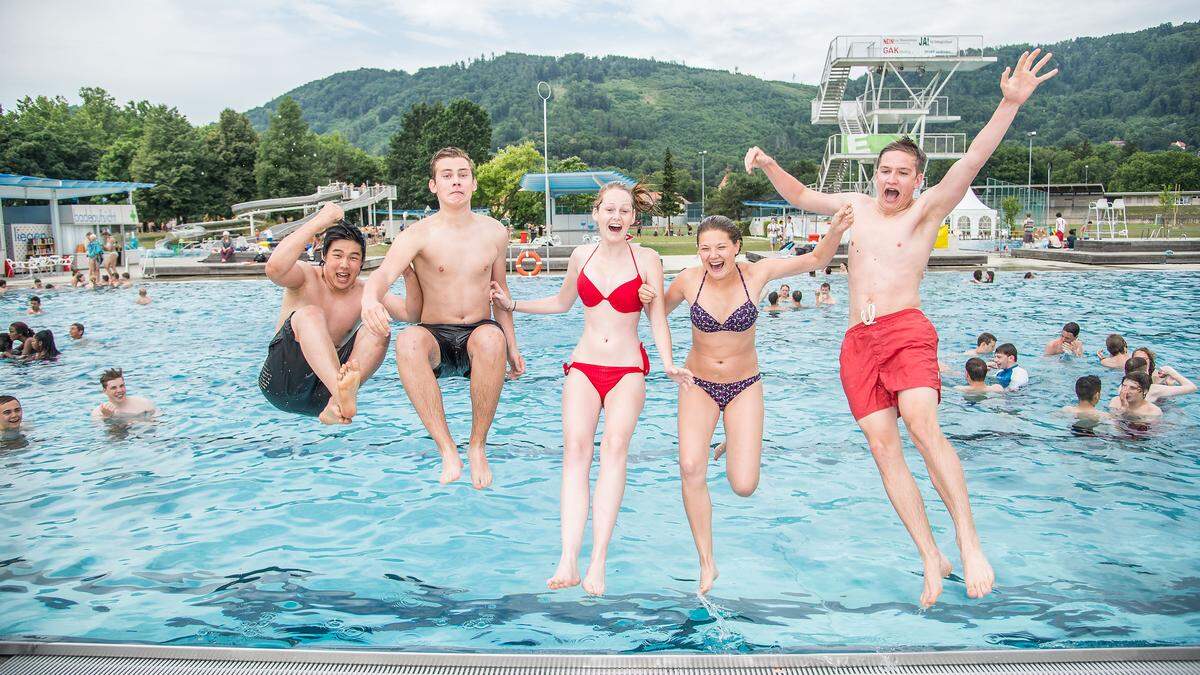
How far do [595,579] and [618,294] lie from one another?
1751 millimetres

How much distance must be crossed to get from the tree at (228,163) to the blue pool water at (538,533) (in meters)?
64.3

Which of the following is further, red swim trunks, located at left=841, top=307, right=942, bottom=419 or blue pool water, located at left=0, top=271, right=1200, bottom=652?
blue pool water, located at left=0, top=271, right=1200, bottom=652

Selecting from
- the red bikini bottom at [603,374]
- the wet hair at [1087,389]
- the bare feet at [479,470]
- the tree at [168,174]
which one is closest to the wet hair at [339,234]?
the bare feet at [479,470]

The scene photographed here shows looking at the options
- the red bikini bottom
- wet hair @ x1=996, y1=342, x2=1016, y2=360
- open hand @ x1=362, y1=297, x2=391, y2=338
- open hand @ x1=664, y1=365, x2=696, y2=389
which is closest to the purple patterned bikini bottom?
open hand @ x1=664, y1=365, x2=696, y2=389

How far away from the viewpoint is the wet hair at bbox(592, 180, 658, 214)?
209 inches

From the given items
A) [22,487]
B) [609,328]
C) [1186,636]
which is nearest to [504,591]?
[609,328]

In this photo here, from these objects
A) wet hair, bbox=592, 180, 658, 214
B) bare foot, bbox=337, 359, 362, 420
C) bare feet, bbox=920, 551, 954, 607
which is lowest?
bare feet, bbox=920, 551, 954, 607

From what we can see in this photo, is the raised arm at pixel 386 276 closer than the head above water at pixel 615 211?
Yes

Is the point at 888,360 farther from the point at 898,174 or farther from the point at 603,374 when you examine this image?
the point at 603,374

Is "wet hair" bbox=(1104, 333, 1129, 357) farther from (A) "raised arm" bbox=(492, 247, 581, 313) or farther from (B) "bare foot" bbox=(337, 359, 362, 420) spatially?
(B) "bare foot" bbox=(337, 359, 362, 420)

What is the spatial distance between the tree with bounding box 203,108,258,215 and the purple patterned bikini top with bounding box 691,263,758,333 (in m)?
75.0

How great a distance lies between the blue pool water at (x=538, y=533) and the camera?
597 cm

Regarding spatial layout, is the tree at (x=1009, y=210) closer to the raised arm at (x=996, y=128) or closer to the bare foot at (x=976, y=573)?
the raised arm at (x=996, y=128)

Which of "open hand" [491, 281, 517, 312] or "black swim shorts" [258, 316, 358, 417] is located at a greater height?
"open hand" [491, 281, 517, 312]
